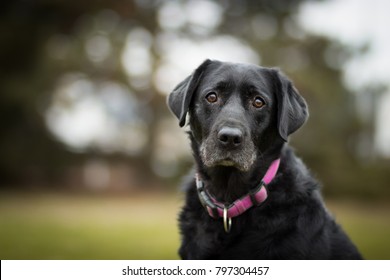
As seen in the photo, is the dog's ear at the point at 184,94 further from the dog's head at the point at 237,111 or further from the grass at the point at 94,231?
the grass at the point at 94,231

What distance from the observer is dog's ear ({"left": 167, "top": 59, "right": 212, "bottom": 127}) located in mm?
4500

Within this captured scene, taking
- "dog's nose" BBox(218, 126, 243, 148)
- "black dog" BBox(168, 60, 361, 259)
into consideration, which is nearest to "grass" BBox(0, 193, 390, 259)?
"black dog" BBox(168, 60, 361, 259)

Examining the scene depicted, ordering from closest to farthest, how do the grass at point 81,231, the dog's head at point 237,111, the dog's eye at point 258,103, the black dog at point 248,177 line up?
the black dog at point 248,177 → the dog's head at point 237,111 → the dog's eye at point 258,103 → the grass at point 81,231

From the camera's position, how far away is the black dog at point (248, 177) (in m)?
4.08

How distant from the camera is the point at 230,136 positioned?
4137 mm

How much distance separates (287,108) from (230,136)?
0.64 meters

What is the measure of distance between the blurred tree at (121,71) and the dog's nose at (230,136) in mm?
17571

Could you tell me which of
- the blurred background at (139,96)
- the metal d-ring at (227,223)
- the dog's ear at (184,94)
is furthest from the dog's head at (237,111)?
the blurred background at (139,96)

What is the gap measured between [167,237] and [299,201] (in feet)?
23.7

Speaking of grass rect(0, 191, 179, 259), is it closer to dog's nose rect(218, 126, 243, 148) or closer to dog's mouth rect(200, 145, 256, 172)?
dog's mouth rect(200, 145, 256, 172)

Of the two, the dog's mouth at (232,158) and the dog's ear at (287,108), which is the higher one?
the dog's ear at (287,108)

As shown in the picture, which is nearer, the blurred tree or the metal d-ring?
the metal d-ring

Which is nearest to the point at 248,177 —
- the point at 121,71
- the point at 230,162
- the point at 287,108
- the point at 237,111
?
the point at 230,162

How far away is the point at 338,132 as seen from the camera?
22.0 meters
